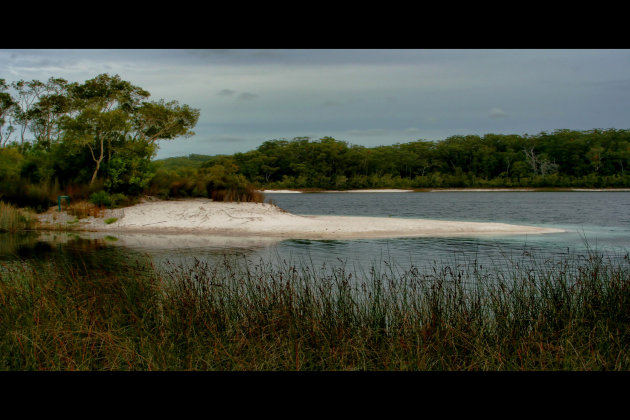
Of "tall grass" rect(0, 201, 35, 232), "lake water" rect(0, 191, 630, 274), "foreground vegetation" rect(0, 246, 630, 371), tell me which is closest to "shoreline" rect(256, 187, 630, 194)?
"tall grass" rect(0, 201, 35, 232)

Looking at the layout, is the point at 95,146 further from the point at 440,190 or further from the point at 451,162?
the point at 451,162

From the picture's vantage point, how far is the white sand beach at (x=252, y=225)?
19.2 metres

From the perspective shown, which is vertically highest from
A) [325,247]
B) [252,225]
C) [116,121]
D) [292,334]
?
[116,121]

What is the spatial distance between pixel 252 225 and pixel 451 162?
6731cm

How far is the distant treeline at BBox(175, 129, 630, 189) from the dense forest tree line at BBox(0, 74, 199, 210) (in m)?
21.6

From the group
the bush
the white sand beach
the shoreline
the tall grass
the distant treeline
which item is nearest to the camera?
the white sand beach

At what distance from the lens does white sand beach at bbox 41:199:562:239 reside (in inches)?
757

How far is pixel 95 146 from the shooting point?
23797 mm

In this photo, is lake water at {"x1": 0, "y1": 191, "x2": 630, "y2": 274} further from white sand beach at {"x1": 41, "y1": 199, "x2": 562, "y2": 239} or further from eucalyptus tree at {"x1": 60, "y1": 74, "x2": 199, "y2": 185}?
eucalyptus tree at {"x1": 60, "y1": 74, "x2": 199, "y2": 185}

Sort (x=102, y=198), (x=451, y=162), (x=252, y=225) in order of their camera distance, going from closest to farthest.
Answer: (x=252, y=225) < (x=102, y=198) < (x=451, y=162)

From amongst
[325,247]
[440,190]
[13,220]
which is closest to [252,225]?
[325,247]
